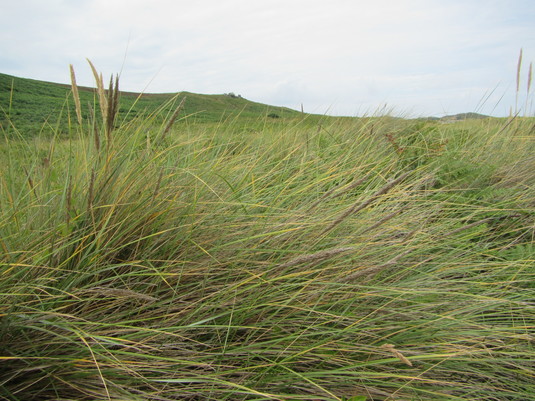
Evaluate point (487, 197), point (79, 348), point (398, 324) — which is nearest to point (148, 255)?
point (79, 348)

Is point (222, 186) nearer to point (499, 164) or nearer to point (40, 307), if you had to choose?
point (40, 307)

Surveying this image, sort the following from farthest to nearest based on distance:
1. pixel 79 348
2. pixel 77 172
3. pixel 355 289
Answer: pixel 77 172
pixel 355 289
pixel 79 348

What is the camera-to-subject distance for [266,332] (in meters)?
1.21

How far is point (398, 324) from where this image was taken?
130 centimetres

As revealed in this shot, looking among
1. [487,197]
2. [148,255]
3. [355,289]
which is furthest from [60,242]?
[487,197]

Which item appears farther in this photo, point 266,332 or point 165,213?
point 165,213

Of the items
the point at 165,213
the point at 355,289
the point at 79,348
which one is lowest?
the point at 79,348

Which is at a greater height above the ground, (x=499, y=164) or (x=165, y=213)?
(x=499, y=164)

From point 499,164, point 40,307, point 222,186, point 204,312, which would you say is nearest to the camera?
point 40,307

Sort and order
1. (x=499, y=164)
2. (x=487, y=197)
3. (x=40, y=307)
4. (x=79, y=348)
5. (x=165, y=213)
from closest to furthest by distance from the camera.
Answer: (x=79, y=348) < (x=40, y=307) < (x=165, y=213) < (x=487, y=197) < (x=499, y=164)

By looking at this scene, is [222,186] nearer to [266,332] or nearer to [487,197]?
[266,332]

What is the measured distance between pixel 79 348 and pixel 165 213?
58cm

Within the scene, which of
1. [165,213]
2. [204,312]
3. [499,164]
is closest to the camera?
[204,312]

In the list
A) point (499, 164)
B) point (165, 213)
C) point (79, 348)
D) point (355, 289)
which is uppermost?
point (499, 164)
